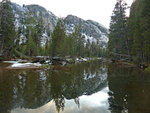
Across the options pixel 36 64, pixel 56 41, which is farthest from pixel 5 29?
pixel 36 64

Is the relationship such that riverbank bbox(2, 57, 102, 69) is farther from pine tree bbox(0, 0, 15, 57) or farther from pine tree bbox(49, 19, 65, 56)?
pine tree bbox(0, 0, 15, 57)

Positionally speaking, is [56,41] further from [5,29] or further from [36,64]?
[5,29]

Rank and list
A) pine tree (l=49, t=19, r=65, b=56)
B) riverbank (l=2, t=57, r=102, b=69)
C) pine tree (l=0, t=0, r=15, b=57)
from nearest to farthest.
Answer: riverbank (l=2, t=57, r=102, b=69)
pine tree (l=0, t=0, r=15, b=57)
pine tree (l=49, t=19, r=65, b=56)

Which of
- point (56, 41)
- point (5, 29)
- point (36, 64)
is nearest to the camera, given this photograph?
point (36, 64)

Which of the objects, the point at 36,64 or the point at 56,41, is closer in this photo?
the point at 36,64

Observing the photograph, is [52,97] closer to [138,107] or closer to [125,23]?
[138,107]

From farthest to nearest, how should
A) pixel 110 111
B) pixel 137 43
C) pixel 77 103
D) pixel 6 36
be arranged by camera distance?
pixel 6 36, pixel 137 43, pixel 77 103, pixel 110 111

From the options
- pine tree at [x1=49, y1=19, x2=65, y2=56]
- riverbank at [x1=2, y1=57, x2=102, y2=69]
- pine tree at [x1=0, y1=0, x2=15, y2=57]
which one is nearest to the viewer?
riverbank at [x1=2, y1=57, x2=102, y2=69]

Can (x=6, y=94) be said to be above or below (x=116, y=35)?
below

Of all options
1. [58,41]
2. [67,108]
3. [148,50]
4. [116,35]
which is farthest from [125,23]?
[67,108]

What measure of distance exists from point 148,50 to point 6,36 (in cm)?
3495

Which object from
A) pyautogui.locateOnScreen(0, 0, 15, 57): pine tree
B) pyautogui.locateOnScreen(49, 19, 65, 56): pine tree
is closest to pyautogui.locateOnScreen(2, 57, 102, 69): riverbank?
pyautogui.locateOnScreen(49, 19, 65, 56): pine tree

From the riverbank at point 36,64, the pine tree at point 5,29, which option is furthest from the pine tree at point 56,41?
the pine tree at point 5,29

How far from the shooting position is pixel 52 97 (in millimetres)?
6555
